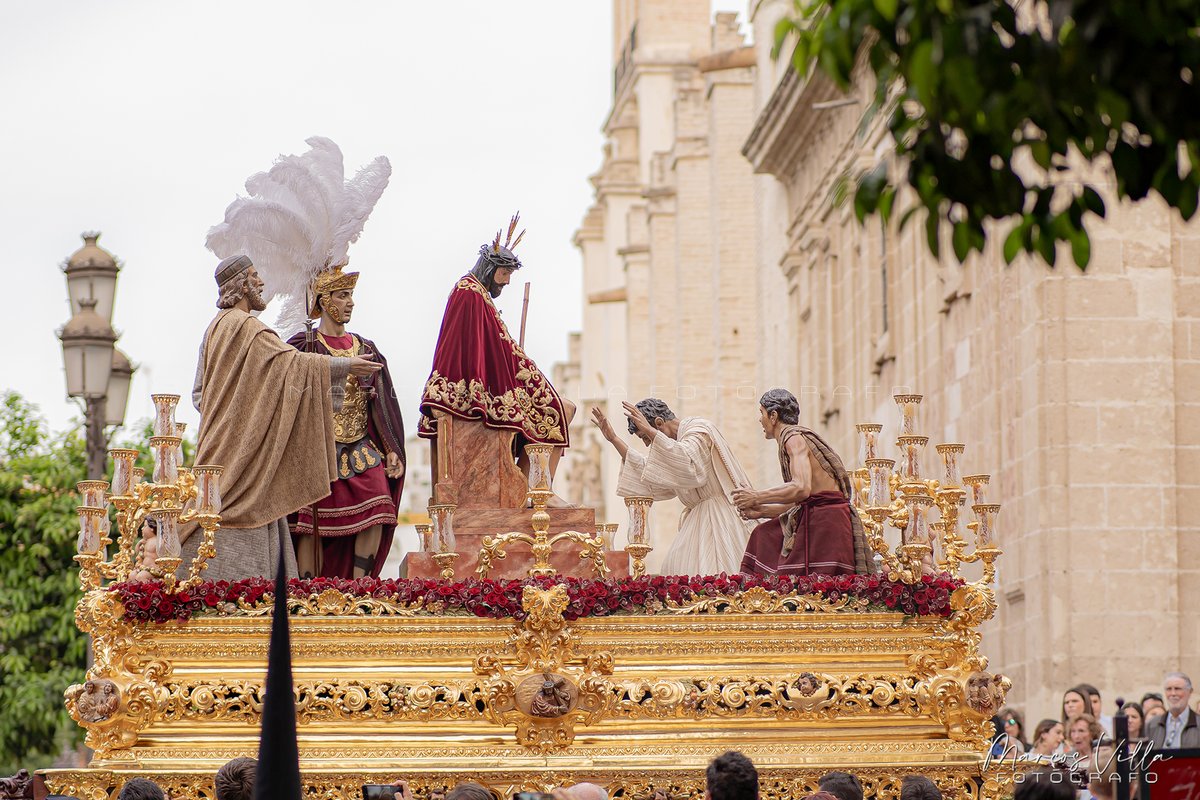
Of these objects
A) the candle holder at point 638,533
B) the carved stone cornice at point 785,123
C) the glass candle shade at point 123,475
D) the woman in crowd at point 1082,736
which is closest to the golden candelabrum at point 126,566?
the glass candle shade at point 123,475

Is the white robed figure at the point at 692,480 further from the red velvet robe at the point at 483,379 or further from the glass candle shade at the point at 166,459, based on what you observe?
the glass candle shade at the point at 166,459

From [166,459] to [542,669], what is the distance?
2228 mm

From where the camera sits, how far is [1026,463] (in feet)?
61.3

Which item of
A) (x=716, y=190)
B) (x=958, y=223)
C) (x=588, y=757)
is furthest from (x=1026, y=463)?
(x=716, y=190)

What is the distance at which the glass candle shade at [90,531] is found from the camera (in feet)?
34.0

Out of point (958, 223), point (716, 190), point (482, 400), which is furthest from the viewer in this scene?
point (716, 190)

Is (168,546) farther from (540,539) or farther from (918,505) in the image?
(918,505)

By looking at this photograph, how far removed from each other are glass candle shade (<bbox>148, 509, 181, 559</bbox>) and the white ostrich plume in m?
1.81

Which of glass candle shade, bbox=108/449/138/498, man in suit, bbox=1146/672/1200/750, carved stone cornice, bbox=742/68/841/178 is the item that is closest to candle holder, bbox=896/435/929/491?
man in suit, bbox=1146/672/1200/750

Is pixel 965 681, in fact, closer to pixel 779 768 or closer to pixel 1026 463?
pixel 779 768

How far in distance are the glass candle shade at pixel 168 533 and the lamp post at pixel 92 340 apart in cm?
415

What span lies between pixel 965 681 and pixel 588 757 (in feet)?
6.50

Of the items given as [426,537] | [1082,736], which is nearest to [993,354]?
[1082,736]

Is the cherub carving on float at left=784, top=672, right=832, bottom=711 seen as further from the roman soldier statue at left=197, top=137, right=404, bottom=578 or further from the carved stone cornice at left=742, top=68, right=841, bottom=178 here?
the carved stone cornice at left=742, top=68, right=841, bottom=178
